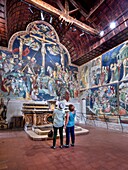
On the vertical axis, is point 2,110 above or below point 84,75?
below

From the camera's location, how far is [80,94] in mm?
14141

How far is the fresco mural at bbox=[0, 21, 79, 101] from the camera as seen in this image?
1066 cm

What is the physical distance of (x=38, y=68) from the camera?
39.3ft

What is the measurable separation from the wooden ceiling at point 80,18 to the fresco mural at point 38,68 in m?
0.97

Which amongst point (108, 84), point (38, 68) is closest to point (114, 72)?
point (108, 84)

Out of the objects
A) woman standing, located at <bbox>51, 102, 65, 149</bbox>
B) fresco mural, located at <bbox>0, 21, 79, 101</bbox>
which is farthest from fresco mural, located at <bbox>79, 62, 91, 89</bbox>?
woman standing, located at <bbox>51, 102, 65, 149</bbox>

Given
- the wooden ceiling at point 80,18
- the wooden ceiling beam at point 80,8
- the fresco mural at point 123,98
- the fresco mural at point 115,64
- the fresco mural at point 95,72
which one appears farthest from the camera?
the fresco mural at point 95,72

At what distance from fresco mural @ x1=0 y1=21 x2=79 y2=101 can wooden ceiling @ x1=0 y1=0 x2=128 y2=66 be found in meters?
0.97

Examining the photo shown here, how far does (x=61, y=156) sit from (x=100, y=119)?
8028 mm

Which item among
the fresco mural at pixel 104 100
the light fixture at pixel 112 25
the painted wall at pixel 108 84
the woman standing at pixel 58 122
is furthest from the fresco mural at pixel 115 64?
the woman standing at pixel 58 122

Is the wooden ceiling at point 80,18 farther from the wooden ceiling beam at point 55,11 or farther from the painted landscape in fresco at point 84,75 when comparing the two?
the painted landscape in fresco at point 84,75

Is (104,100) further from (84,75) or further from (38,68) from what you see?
(38,68)

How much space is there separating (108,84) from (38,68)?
21.7 feet

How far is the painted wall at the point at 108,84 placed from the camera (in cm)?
940
